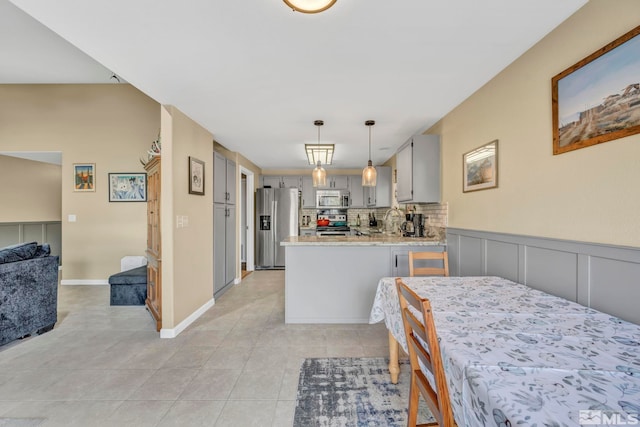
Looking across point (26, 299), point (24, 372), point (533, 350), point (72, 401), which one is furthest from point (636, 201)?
point (26, 299)

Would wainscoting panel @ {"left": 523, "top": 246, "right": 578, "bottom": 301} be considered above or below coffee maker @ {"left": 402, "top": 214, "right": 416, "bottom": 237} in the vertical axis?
below

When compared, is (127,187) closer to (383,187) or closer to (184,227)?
(184,227)

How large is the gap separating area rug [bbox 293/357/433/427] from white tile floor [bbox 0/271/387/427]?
0.10 metres

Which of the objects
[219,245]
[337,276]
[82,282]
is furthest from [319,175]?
[82,282]

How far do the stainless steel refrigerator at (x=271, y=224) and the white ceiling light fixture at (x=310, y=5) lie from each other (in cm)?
468

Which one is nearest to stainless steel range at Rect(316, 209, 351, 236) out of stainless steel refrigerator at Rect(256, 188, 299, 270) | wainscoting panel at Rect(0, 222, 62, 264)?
stainless steel refrigerator at Rect(256, 188, 299, 270)

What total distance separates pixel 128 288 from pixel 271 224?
286 centimetres

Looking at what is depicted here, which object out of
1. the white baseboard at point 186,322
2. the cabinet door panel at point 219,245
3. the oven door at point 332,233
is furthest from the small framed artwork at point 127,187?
the oven door at point 332,233

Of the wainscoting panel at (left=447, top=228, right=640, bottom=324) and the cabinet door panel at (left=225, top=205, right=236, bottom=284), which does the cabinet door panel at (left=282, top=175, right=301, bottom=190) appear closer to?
the cabinet door panel at (left=225, top=205, right=236, bottom=284)

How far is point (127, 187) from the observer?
15.0 feet

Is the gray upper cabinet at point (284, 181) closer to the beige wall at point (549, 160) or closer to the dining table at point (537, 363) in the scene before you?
the beige wall at point (549, 160)

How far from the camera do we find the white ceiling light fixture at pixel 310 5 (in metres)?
1.25

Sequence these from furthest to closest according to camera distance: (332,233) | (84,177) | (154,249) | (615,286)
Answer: (332,233) < (84,177) < (154,249) < (615,286)

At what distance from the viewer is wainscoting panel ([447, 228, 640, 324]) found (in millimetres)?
1202
